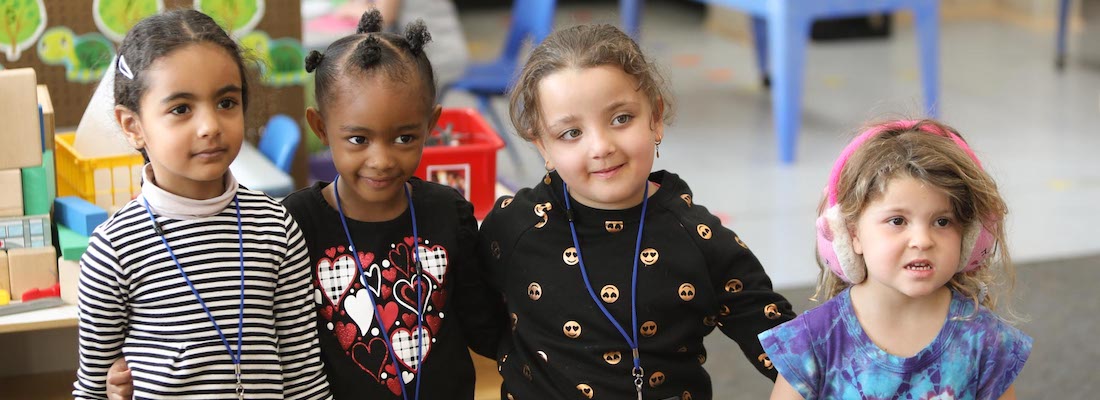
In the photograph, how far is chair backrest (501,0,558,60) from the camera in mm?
4418

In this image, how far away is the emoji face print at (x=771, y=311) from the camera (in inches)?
71.7

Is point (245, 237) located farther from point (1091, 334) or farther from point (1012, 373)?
point (1091, 334)

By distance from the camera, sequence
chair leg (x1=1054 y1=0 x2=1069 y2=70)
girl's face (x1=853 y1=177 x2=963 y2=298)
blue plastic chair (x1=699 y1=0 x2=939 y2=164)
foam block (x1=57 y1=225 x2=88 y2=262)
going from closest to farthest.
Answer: girl's face (x1=853 y1=177 x2=963 y2=298), foam block (x1=57 y1=225 x2=88 y2=262), blue plastic chair (x1=699 y1=0 x2=939 y2=164), chair leg (x1=1054 y1=0 x2=1069 y2=70)

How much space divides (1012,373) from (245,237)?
3.52ft

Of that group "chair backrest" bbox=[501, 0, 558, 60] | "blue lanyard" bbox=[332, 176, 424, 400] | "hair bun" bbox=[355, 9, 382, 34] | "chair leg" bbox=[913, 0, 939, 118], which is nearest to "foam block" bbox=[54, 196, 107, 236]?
"blue lanyard" bbox=[332, 176, 424, 400]

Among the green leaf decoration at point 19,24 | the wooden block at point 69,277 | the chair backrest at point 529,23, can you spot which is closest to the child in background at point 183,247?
the wooden block at point 69,277

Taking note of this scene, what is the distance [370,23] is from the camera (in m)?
1.92

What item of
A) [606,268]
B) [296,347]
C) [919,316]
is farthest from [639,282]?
[296,347]

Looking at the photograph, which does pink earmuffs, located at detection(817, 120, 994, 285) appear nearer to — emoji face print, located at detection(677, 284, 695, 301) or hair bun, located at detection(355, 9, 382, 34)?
emoji face print, located at detection(677, 284, 695, 301)

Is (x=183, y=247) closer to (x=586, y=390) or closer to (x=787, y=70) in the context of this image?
(x=586, y=390)

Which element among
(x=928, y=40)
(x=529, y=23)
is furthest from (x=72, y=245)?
(x=928, y=40)

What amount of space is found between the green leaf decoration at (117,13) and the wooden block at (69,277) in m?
0.88

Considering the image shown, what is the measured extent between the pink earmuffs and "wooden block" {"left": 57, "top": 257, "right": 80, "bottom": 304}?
1199mm

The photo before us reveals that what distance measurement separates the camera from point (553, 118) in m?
1.80
